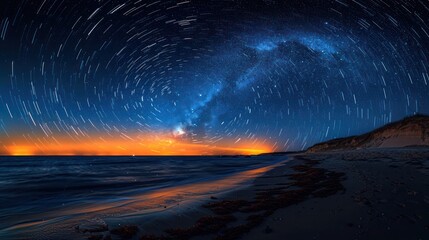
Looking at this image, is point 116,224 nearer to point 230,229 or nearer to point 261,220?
point 230,229

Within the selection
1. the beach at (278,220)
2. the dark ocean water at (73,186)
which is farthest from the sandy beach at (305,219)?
the dark ocean water at (73,186)

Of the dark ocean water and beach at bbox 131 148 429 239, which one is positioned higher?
beach at bbox 131 148 429 239

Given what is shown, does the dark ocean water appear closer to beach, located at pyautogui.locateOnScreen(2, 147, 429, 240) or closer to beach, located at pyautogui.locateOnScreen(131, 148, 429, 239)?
→ beach, located at pyautogui.locateOnScreen(2, 147, 429, 240)

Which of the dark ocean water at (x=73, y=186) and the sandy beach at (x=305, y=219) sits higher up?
the sandy beach at (x=305, y=219)

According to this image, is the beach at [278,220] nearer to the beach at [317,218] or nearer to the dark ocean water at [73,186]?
the beach at [317,218]

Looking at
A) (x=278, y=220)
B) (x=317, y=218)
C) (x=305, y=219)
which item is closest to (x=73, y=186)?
(x=278, y=220)

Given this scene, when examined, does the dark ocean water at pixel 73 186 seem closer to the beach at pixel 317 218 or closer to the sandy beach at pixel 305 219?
the sandy beach at pixel 305 219

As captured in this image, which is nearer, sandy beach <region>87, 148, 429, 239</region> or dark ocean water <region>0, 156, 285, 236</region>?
sandy beach <region>87, 148, 429, 239</region>

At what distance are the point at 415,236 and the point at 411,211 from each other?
177 centimetres

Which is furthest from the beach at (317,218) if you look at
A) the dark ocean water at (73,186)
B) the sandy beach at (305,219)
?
the dark ocean water at (73,186)

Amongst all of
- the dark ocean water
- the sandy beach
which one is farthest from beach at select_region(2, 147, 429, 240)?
the dark ocean water

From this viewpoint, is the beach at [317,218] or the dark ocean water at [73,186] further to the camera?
the dark ocean water at [73,186]

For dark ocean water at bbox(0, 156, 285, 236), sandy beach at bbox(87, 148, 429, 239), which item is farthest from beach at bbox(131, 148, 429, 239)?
dark ocean water at bbox(0, 156, 285, 236)

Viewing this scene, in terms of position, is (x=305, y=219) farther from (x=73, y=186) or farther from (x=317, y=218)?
(x=73, y=186)
